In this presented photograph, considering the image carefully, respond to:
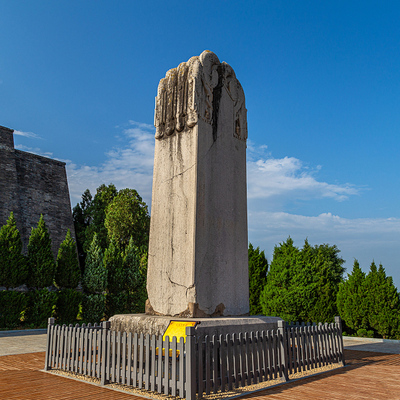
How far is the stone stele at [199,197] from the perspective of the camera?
670cm

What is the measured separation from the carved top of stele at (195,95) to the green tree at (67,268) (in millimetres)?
11336

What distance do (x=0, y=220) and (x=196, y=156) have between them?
20.5 metres

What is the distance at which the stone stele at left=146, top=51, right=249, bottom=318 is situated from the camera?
6.70m

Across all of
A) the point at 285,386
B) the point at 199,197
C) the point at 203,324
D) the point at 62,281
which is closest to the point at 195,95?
the point at 199,197

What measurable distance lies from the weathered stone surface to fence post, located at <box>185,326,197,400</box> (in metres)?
22.0

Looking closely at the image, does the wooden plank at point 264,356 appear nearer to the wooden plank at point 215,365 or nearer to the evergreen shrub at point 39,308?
the wooden plank at point 215,365

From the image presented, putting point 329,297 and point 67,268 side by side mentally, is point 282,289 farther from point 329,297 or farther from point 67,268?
point 67,268

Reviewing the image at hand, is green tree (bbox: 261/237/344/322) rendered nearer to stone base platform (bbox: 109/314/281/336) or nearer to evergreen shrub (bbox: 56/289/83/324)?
stone base platform (bbox: 109/314/281/336)

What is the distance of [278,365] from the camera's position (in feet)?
20.6

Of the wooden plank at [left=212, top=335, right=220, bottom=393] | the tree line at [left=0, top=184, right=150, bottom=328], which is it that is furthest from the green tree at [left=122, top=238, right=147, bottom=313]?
the wooden plank at [left=212, top=335, right=220, bottom=393]

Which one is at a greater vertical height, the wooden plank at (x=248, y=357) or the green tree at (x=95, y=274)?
the green tree at (x=95, y=274)

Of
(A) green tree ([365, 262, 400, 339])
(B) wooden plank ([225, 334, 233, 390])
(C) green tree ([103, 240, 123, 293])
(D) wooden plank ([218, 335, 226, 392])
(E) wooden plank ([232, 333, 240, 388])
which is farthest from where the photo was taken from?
(C) green tree ([103, 240, 123, 293])

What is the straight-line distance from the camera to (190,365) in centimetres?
490

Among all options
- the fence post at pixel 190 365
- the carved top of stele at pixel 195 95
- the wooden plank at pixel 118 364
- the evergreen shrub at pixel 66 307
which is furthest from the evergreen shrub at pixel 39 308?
the fence post at pixel 190 365
